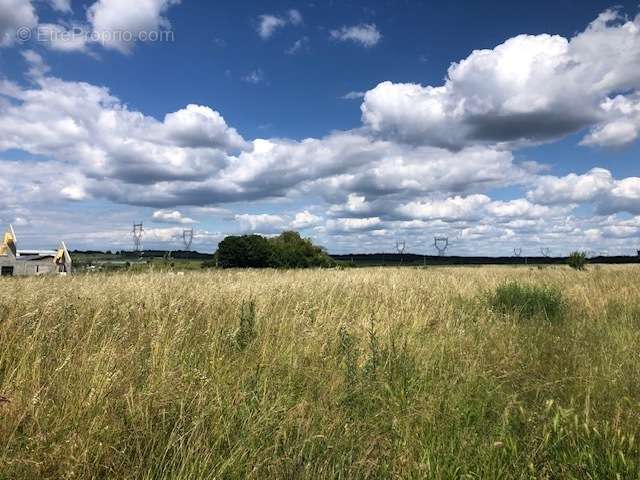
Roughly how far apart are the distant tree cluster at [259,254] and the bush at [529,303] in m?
65.5

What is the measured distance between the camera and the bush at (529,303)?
945cm

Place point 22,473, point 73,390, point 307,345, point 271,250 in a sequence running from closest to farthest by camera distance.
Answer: point 22,473 → point 73,390 → point 307,345 → point 271,250

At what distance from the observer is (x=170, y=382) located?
11.6 feet

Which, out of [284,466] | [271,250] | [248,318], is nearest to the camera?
[284,466]

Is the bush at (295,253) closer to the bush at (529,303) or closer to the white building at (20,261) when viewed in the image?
the white building at (20,261)

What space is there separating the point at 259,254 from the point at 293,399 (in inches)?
3073

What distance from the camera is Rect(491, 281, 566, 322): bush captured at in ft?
31.0

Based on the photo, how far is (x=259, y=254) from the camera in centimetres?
8119

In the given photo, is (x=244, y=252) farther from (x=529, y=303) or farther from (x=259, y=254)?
(x=529, y=303)

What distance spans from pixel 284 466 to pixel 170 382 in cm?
134

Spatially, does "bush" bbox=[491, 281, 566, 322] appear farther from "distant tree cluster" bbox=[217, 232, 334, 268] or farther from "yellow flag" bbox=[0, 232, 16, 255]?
"yellow flag" bbox=[0, 232, 16, 255]

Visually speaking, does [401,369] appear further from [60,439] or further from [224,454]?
[60,439]

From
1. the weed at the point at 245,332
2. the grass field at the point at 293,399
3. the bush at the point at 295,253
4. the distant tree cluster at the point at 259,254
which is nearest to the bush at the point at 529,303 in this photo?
the grass field at the point at 293,399

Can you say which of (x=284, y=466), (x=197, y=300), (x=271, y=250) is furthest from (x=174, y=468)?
(x=271, y=250)
